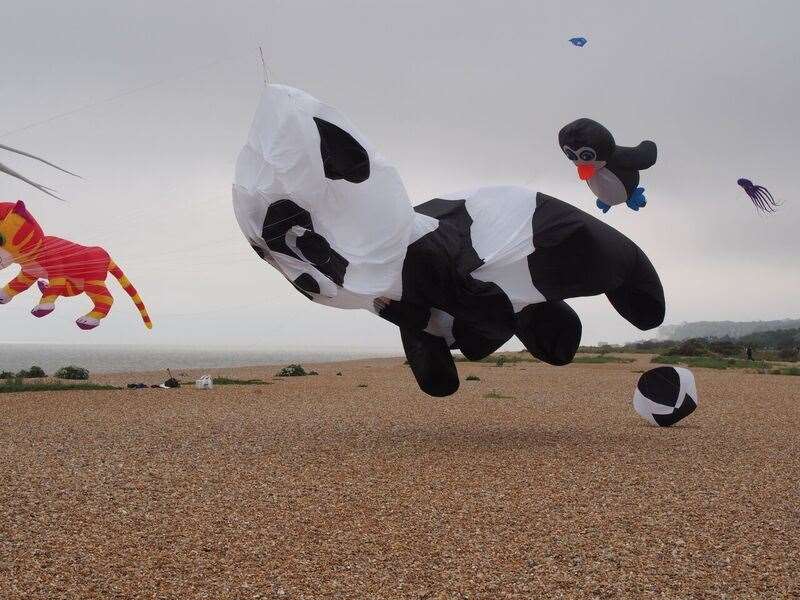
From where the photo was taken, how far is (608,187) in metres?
8.87

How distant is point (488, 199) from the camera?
901cm

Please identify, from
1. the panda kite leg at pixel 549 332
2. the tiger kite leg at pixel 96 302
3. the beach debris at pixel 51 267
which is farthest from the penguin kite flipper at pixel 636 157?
the tiger kite leg at pixel 96 302

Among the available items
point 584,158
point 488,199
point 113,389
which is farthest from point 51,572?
point 113,389

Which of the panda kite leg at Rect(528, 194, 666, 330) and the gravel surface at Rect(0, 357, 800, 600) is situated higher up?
the panda kite leg at Rect(528, 194, 666, 330)

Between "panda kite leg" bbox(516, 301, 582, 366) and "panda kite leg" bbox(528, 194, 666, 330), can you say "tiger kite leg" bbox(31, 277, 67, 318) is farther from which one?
"panda kite leg" bbox(528, 194, 666, 330)

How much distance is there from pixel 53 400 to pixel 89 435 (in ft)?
16.5

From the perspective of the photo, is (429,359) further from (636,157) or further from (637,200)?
(636,157)

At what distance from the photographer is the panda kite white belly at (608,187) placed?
8805 millimetres

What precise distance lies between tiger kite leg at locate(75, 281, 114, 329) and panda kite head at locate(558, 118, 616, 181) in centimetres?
894

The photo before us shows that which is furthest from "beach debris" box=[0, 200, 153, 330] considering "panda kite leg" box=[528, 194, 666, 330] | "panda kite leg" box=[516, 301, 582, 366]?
"panda kite leg" box=[528, 194, 666, 330]

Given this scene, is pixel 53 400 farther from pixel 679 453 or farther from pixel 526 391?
pixel 679 453

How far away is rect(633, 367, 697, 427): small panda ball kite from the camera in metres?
10.8

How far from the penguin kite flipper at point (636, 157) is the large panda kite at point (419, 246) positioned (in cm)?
77

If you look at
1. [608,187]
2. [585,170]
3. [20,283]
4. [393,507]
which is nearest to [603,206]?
[608,187]
